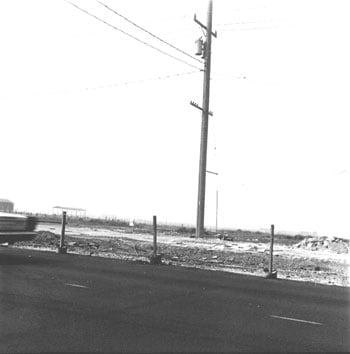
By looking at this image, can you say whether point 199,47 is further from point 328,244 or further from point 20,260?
point 20,260

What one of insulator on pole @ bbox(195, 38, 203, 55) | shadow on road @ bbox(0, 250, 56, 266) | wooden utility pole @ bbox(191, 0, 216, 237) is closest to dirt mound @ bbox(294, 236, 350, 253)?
wooden utility pole @ bbox(191, 0, 216, 237)

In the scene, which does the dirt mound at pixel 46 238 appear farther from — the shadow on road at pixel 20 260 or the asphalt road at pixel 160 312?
the asphalt road at pixel 160 312

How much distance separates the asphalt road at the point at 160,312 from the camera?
4.76 metres

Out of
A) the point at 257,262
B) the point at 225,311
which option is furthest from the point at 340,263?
the point at 225,311

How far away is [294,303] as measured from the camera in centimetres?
743

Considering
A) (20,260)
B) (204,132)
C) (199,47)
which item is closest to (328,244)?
(204,132)

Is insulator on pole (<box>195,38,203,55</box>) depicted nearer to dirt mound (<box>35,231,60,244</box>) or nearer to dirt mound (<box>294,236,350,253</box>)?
dirt mound (<box>294,236,350,253</box>)

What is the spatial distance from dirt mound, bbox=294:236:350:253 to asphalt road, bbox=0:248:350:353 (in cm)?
1379

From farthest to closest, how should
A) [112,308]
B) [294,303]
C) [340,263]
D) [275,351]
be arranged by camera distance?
[340,263], [294,303], [112,308], [275,351]

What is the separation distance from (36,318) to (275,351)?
267 centimetres

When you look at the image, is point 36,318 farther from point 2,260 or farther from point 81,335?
point 2,260

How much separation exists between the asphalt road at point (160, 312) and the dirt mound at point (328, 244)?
1379 cm

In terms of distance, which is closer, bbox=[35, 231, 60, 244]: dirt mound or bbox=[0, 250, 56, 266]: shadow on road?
bbox=[0, 250, 56, 266]: shadow on road

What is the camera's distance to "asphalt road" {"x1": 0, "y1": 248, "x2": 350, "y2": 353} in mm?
4758
